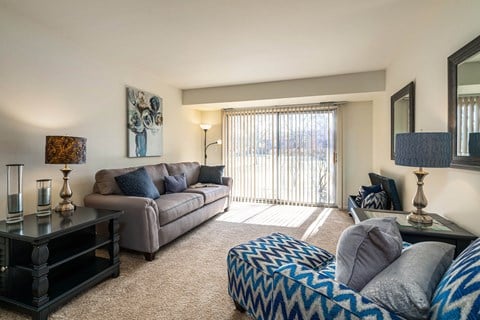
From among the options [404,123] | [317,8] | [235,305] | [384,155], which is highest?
[317,8]

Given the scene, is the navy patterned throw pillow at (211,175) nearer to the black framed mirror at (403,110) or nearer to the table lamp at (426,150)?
the black framed mirror at (403,110)

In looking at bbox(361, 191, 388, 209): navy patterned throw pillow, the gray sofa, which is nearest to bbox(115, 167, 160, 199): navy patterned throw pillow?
the gray sofa

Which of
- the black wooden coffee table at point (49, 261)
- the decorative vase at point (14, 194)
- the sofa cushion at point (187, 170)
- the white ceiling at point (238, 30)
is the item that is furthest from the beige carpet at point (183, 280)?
the white ceiling at point (238, 30)

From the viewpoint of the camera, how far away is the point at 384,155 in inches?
151

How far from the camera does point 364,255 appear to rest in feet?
3.54

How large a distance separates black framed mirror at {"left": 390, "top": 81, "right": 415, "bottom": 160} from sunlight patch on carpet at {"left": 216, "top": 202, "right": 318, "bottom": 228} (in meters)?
1.77

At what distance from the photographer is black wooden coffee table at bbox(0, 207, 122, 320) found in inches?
64.6

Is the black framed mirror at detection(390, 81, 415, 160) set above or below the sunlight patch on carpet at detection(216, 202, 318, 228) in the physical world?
above

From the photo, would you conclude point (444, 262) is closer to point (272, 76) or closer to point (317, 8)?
point (317, 8)

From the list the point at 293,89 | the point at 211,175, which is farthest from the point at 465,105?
the point at 211,175

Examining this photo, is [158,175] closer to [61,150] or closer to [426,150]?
[61,150]

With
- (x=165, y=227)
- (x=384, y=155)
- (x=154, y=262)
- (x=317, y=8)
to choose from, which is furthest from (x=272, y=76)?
(x=154, y=262)

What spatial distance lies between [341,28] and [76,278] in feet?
10.9

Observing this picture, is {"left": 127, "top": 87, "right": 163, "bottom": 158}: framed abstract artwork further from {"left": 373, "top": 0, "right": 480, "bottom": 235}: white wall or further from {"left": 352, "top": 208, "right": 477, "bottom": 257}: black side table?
{"left": 373, "top": 0, "right": 480, "bottom": 235}: white wall
